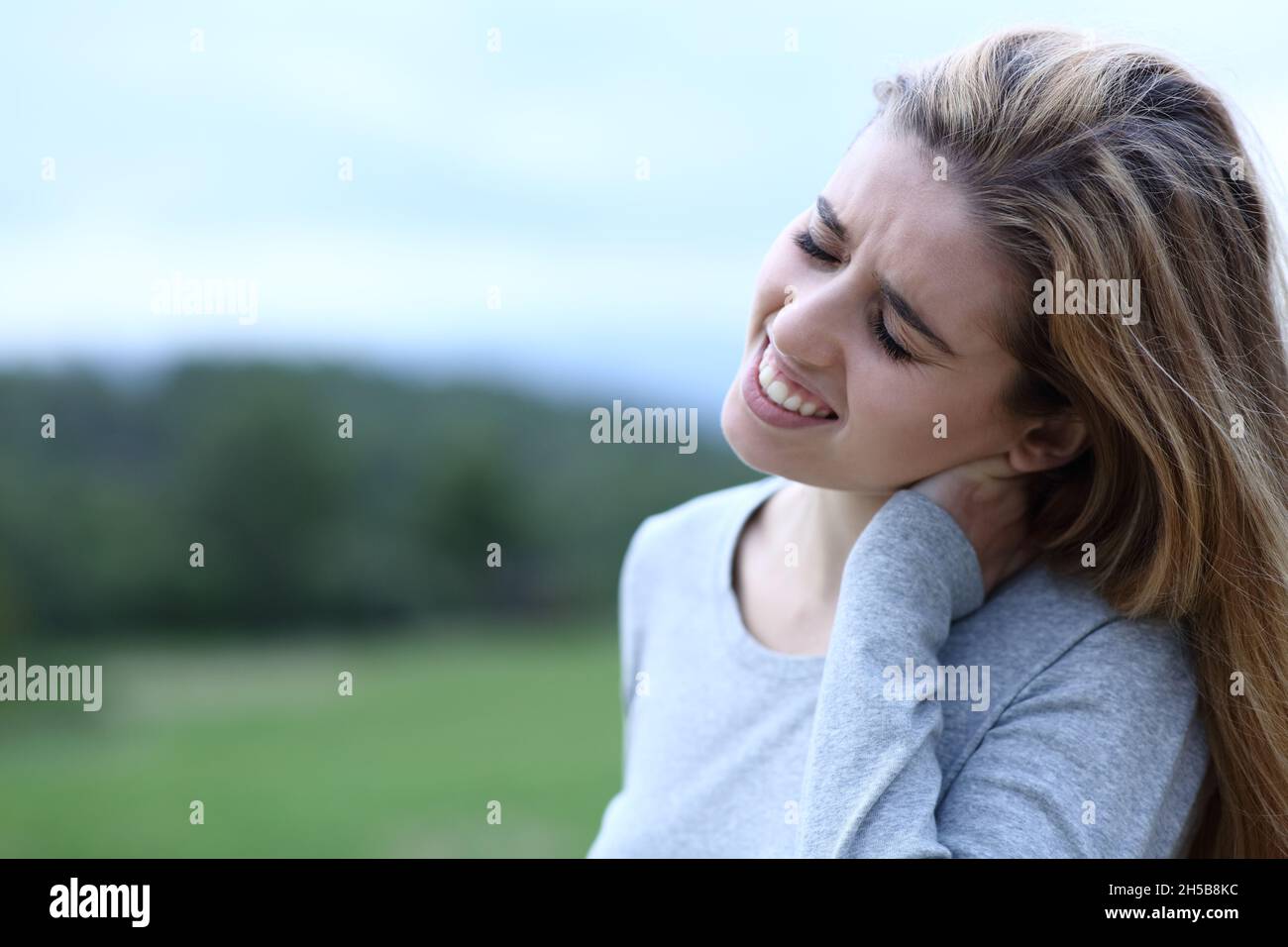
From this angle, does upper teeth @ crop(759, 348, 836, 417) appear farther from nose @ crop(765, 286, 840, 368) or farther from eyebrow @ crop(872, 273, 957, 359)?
eyebrow @ crop(872, 273, 957, 359)

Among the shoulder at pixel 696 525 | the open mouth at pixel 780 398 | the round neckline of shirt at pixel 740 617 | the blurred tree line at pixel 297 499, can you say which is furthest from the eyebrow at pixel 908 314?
the blurred tree line at pixel 297 499

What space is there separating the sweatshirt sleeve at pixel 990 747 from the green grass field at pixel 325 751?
20.5 ft

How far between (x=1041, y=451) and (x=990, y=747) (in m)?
0.36

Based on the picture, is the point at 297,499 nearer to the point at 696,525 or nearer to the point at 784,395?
the point at 696,525

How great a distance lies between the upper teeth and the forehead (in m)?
0.17

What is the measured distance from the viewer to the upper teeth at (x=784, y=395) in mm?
1289

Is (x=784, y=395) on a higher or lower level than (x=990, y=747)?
higher

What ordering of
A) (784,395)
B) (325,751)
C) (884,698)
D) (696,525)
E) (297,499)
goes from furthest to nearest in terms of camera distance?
(325,751) → (297,499) → (696,525) → (784,395) → (884,698)

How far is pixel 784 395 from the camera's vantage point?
4.27 feet

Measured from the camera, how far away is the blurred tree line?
9.12 metres

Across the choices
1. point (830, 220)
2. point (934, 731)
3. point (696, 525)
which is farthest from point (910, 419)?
point (696, 525)

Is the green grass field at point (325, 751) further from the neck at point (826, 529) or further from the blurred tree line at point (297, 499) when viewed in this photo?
the neck at point (826, 529)
